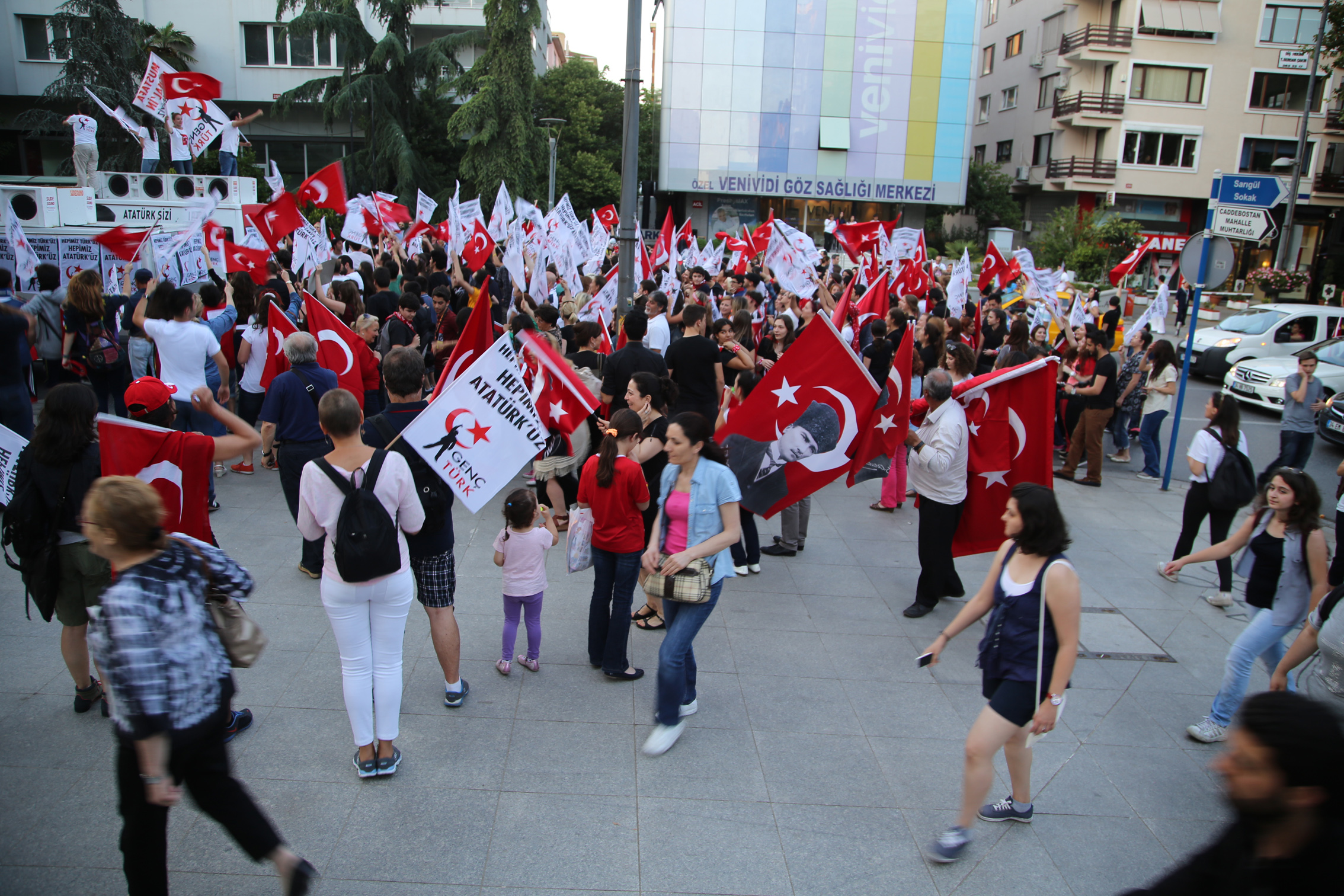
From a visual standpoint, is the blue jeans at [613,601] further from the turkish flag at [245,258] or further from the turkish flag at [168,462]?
the turkish flag at [245,258]

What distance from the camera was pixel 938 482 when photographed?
6418 millimetres

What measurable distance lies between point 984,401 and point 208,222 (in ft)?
34.2

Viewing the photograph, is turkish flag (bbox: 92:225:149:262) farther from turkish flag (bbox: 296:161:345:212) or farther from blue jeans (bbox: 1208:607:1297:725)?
blue jeans (bbox: 1208:607:1297:725)

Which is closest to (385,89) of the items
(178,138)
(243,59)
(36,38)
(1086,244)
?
(243,59)

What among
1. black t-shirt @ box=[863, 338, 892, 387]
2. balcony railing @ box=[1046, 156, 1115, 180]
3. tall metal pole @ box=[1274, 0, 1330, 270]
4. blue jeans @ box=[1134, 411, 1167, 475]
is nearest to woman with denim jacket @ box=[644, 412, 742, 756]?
black t-shirt @ box=[863, 338, 892, 387]

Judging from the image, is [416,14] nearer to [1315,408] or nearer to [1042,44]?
[1042,44]

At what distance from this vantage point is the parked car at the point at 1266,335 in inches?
700

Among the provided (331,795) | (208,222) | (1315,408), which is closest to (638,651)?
(331,795)

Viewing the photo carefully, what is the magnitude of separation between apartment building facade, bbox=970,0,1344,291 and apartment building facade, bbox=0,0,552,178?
90.4 ft

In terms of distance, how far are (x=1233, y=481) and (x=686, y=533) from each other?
4.70m

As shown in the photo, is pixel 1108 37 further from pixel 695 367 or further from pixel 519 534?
pixel 519 534

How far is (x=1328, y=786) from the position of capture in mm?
1953

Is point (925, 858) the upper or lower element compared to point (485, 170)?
lower

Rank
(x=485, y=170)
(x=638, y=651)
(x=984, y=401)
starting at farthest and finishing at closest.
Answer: (x=485, y=170), (x=984, y=401), (x=638, y=651)
